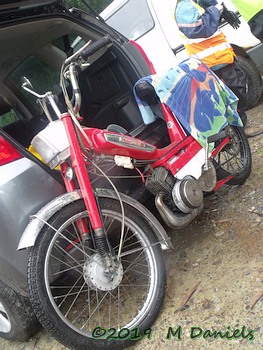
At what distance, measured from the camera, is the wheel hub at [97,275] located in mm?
2287

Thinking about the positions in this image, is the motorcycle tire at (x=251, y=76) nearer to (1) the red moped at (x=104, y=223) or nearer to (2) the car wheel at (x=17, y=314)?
(1) the red moped at (x=104, y=223)

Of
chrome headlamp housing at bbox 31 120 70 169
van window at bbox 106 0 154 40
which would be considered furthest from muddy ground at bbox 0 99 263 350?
van window at bbox 106 0 154 40

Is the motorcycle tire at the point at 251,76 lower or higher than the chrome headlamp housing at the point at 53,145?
lower

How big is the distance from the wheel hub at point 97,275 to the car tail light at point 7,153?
Answer: 704mm

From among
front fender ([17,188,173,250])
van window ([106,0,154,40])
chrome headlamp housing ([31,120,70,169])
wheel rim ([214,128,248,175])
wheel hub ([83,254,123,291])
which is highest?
chrome headlamp housing ([31,120,70,169])

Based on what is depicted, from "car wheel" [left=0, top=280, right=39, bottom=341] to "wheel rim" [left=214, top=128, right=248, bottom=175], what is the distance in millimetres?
1846

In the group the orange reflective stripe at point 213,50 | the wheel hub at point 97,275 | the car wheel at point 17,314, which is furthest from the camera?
the orange reflective stripe at point 213,50

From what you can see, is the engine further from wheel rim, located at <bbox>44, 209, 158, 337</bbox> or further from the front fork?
the front fork

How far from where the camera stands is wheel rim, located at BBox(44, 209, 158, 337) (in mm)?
2352

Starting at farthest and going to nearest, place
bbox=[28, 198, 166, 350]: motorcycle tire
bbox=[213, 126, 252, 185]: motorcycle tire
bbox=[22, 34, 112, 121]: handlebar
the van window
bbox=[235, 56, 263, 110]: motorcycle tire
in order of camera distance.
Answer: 1. the van window
2. bbox=[235, 56, 263, 110]: motorcycle tire
3. bbox=[213, 126, 252, 185]: motorcycle tire
4. bbox=[22, 34, 112, 121]: handlebar
5. bbox=[28, 198, 166, 350]: motorcycle tire

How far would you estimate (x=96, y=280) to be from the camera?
2.28m

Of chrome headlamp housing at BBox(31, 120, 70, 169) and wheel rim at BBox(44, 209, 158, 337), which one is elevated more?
chrome headlamp housing at BBox(31, 120, 70, 169)

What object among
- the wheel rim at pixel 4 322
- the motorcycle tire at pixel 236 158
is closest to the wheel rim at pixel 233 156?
the motorcycle tire at pixel 236 158

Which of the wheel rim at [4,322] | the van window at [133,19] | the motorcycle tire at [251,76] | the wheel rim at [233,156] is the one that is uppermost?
the van window at [133,19]
